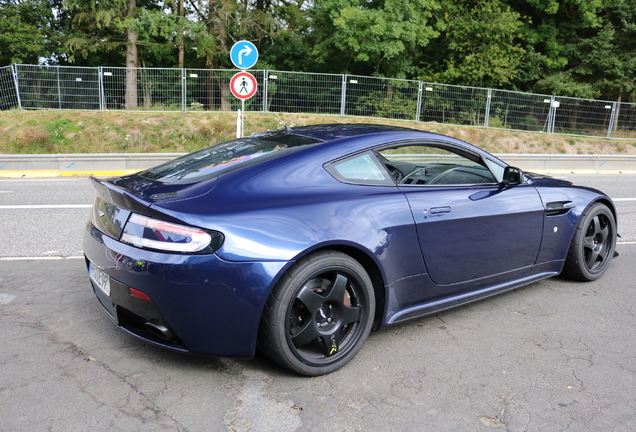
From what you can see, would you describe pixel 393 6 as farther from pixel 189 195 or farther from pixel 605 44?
pixel 189 195

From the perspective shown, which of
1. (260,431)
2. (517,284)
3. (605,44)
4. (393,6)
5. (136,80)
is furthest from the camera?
(605,44)

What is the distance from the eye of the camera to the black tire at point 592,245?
14.5ft

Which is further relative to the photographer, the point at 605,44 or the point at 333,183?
the point at 605,44

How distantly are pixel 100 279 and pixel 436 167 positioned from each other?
2.53 m

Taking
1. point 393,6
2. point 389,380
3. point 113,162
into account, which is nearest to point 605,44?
point 393,6

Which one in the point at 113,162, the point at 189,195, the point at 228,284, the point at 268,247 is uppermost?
the point at 189,195

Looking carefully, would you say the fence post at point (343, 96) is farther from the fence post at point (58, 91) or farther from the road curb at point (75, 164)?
the fence post at point (58, 91)

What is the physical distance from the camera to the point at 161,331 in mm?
2787

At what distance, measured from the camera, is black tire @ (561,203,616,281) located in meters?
4.43

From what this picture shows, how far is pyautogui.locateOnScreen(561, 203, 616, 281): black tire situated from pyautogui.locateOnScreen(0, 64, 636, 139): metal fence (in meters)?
13.2

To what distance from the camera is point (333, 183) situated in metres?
3.16

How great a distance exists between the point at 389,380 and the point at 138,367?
139cm

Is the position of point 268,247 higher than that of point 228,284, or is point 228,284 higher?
point 268,247

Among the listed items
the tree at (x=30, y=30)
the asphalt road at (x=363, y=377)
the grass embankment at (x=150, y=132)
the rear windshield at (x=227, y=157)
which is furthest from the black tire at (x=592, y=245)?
the tree at (x=30, y=30)
